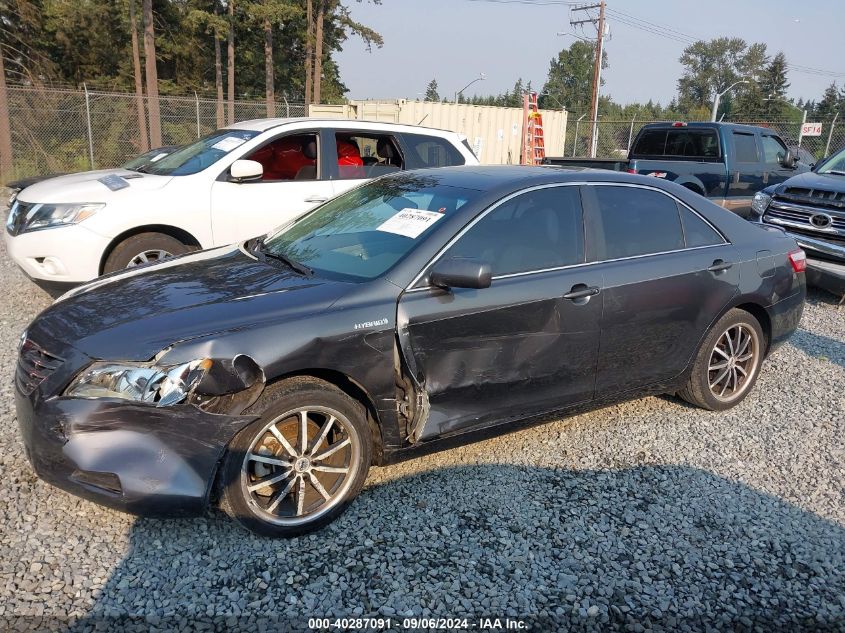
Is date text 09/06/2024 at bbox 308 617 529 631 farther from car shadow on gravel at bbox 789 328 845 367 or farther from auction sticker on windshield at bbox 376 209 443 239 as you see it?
car shadow on gravel at bbox 789 328 845 367

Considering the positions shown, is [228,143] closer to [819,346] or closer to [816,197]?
[819,346]

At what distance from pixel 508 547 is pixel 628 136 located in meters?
25.1

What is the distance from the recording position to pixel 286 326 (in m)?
2.98

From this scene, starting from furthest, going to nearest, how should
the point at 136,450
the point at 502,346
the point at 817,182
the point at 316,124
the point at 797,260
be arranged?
the point at 817,182, the point at 316,124, the point at 797,260, the point at 502,346, the point at 136,450

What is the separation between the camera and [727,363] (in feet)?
15.2

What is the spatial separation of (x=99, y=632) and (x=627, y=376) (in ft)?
9.97

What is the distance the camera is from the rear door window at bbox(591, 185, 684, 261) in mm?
3982

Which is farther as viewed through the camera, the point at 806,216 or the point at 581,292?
the point at 806,216

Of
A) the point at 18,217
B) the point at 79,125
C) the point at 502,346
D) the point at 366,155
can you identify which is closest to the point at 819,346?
the point at 502,346

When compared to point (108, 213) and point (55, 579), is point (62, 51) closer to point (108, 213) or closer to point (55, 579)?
point (108, 213)

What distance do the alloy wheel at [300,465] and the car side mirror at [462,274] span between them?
0.82 metres

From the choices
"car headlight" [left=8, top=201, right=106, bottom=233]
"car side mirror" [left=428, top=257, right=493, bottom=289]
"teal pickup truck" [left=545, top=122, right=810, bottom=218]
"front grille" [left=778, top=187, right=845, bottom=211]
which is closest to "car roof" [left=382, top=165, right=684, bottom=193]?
"car side mirror" [left=428, top=257, right=493, bottom=289]

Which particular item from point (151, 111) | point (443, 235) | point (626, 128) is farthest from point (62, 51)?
point (443, 235)

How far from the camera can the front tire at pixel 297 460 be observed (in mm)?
2896
